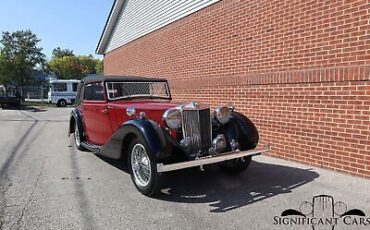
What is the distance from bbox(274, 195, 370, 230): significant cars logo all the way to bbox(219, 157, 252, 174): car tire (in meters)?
1.46

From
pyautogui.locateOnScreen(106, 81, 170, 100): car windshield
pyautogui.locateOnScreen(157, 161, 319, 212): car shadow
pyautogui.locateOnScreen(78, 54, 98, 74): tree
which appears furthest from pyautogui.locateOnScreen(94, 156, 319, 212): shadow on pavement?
pyautogui.locateOnScreen(78, 54, 98, 74): tree

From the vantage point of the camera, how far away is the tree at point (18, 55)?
38.4 m

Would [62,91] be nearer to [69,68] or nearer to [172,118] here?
[172,118]

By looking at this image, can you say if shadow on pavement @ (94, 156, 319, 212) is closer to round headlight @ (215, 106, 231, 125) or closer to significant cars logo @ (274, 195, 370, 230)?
significant cars logo @ (274, 195, 370, 230)

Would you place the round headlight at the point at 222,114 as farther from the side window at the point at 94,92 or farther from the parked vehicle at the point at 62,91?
the parked vehicle at the point at 62,91

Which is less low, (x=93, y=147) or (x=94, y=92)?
(x=94, y=92)

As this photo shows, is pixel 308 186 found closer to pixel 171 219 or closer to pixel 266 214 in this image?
pixel 266 214

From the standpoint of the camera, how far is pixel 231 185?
5559mm

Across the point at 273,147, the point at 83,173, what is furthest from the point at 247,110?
the point at 83,173

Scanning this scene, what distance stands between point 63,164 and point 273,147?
408cm

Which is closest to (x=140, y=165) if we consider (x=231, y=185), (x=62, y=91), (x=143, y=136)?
(x=143, y=136)

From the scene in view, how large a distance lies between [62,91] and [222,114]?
88.9 ft

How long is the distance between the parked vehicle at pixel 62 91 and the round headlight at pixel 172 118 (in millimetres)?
26858

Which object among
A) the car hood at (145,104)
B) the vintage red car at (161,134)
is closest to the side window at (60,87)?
the vintage red car at (161,134)
